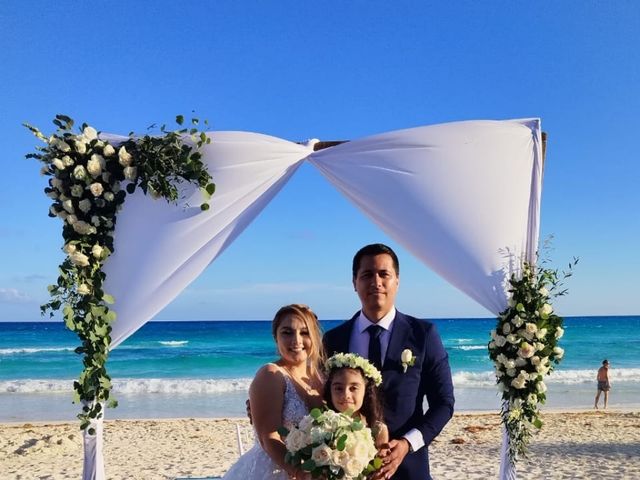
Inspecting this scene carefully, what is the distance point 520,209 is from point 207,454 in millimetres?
7112

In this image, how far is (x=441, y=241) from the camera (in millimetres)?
3756

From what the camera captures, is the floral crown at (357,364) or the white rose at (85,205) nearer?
the floral crown at (357,364)

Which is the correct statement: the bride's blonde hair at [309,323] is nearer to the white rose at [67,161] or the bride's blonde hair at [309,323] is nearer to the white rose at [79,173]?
the white rose at [79,173]

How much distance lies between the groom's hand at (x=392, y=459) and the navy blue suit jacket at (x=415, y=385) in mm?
131

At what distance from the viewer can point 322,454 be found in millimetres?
2533

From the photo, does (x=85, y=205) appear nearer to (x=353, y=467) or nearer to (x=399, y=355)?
(x=399, y=355)

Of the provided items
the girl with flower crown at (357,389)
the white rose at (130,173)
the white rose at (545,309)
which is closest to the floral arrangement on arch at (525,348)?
the white rose at (545,309)

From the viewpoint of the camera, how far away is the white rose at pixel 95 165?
11.9 ft

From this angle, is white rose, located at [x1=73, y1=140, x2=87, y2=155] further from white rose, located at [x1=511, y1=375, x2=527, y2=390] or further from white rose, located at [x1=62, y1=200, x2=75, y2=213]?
white rose, located at [x1=511, y1=375, x2=527, y2=390]

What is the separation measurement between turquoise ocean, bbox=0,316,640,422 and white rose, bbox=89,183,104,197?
11143mm

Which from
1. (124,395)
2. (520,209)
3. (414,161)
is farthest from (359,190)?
(124,395)

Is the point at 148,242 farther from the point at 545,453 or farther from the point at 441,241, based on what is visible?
the point at 545,453

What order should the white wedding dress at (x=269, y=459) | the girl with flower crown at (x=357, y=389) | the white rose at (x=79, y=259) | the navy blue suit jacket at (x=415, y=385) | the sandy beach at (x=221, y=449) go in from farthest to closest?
the sandy beach at (x=221, y=449) < the white rose at (x=79, y=259) < the navy blue suit jacket at (x=415, y=385) < the white wedding dress at (x=269, y=459) < the girl with flower crown at (x=357, y=389)

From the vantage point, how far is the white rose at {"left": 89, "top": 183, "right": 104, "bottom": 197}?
362 centimetres
